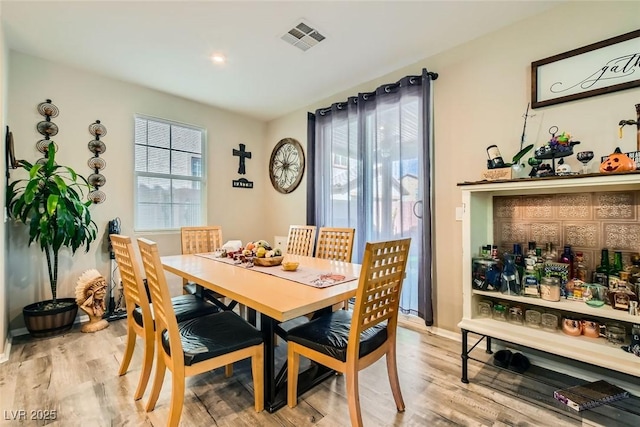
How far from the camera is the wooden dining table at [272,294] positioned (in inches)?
52.5

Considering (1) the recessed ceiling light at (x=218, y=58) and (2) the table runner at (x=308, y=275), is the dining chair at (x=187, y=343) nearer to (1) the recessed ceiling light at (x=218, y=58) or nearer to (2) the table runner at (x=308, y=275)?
(2) the table runner at (x=308, y=275)

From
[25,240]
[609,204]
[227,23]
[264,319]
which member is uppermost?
[227,23]

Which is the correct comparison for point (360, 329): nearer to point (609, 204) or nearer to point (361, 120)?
point (609, 204)

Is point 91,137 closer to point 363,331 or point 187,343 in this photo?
point 187,343

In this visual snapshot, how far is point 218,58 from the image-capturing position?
2.78 metres

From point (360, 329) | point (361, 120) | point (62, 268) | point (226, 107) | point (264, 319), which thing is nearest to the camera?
point (360, 329)

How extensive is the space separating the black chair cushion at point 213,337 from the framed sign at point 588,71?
2541mm

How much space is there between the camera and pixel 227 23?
227 cm

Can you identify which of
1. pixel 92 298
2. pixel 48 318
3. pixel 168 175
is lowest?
pixel 48 318

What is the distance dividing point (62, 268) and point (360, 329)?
3.21m

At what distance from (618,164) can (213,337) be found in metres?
2.36

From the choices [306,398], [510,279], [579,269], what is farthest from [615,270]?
[306,398]

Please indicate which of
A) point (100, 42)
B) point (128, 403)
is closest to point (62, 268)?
point (128, 403)

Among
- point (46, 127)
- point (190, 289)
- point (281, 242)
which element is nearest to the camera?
point (190, 289)
